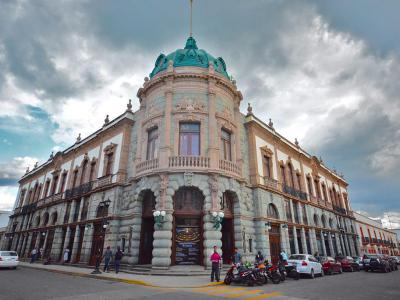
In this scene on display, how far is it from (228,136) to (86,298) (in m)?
15.8

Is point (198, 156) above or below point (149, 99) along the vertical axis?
below

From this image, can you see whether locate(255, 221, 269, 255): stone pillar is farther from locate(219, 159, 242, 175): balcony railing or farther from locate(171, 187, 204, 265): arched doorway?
locate(171, 187, 204, 265): arched doorway

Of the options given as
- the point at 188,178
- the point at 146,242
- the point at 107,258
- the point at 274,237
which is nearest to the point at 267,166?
the point at 274,237

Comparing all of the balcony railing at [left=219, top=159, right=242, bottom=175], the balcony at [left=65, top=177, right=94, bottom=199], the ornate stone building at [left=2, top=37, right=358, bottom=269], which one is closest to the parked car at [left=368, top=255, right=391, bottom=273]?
the ornate stone building at [left=2, top=37, right=358, bottom=269]

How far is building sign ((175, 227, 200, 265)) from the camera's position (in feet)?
55.5

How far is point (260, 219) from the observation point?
2058 cm

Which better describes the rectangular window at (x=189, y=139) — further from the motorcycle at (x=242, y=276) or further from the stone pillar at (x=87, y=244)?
the stone pillar at (x=87, y=244)

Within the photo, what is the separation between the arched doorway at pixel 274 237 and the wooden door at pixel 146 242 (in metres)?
9.92

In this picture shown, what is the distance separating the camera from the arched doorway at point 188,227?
55.7 feet

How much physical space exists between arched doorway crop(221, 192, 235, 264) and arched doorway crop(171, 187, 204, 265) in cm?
213

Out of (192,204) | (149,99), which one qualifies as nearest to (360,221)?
(192,204)

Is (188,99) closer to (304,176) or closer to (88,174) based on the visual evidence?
(88,174)

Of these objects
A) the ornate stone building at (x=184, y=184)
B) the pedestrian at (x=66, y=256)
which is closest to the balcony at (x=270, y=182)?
the ornate stone building at (x=184, y=184)

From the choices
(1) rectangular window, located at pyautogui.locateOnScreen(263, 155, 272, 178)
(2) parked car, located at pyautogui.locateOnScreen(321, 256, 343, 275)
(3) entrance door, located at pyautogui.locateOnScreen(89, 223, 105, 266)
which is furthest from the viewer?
(1) rectangular window, located at pyautogui.locateOnScreen(263, 155, 272, 178)
